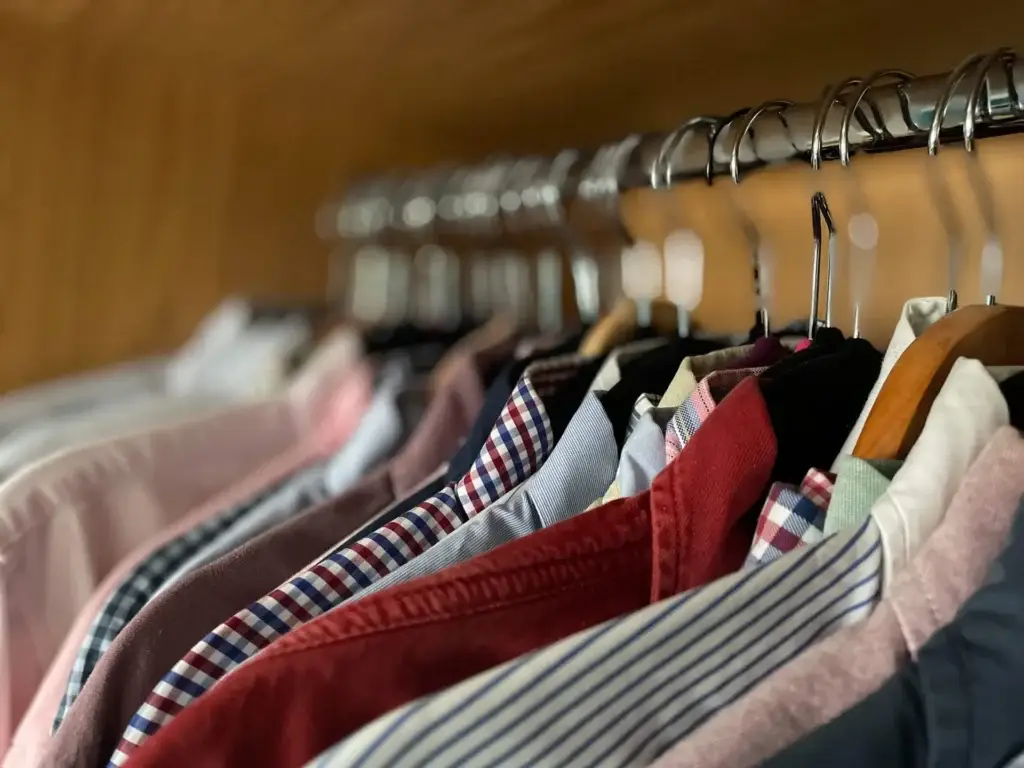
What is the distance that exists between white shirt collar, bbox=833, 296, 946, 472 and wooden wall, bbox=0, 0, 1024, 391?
0.82ft

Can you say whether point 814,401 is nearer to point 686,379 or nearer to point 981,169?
point 686,379

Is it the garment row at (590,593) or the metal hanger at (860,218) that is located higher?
the metal hanger at (860,218)

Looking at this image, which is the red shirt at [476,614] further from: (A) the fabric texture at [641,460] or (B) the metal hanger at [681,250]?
(B) the metal hanger at [681,250]

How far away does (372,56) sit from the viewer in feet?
2.50

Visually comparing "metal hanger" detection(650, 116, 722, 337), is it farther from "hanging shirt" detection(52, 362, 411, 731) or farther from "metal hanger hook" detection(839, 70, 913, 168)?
"hanging shirt" detection(52, 362, 411, 731)

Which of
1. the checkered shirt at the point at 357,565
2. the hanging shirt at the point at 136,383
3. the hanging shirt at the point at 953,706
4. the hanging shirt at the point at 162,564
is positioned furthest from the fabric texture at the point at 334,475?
the hanging shirt at the point at 953,706

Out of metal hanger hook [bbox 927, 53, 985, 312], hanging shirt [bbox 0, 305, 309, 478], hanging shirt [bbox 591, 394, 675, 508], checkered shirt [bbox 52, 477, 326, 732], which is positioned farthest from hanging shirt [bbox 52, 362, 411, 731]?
metal hanger hook [bbox 927, 53, 985, 312]

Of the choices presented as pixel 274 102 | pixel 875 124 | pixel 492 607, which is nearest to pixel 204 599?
pixel 492 607

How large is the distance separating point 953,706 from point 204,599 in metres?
0.32

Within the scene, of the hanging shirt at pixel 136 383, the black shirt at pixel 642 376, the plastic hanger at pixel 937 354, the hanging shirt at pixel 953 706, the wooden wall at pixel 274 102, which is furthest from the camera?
the hanging shirt at pixel 136 383

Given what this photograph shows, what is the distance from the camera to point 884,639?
0.97 feet

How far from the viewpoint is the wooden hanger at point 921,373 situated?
361mm

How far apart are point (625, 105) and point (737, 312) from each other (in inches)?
8.8

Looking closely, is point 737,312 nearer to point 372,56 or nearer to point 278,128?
point 372,56
